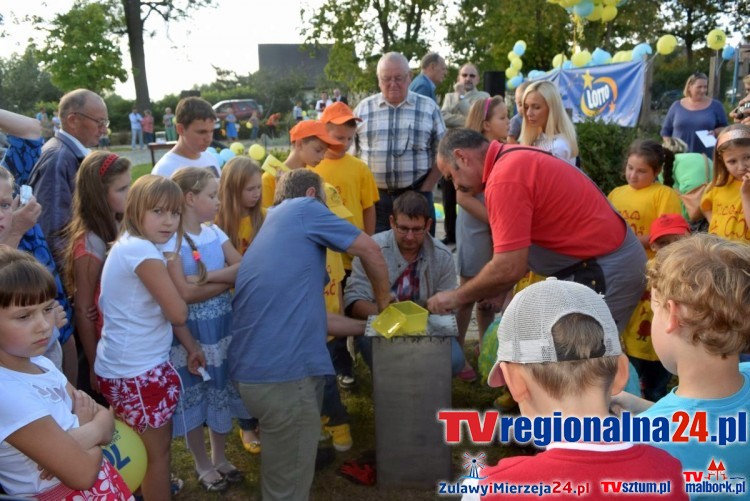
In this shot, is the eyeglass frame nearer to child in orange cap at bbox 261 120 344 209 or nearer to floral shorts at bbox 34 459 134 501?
child in orange cap at bbox 261 120 344 209

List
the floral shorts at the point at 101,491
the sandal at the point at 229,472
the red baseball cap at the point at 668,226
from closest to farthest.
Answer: the floral shorts at the point at 101,491 < the sandal at the point at 229,472 < the red baseball cap at the point at 668,226

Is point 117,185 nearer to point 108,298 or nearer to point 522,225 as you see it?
point 108,298

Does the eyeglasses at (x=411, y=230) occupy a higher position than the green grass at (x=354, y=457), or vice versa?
the eyeglasses at (x=411, y=230)

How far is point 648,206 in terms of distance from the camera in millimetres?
4059

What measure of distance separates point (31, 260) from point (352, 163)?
294cm

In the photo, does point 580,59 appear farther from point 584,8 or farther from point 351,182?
point 351,182

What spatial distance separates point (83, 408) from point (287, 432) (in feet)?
2.90

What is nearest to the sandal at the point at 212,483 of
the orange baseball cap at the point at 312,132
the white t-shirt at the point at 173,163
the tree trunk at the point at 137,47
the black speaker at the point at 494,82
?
Result: the white t-shirt at the point at 173,163

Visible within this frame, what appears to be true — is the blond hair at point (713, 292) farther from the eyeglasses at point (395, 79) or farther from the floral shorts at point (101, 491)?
the eyeglasses at point (395, 79)

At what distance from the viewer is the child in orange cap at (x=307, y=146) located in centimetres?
436

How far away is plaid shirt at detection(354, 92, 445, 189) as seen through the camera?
534 cm

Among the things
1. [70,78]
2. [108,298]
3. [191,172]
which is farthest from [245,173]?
[70,78]

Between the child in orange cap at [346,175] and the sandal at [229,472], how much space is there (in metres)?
1.17

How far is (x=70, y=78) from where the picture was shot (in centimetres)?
1892
